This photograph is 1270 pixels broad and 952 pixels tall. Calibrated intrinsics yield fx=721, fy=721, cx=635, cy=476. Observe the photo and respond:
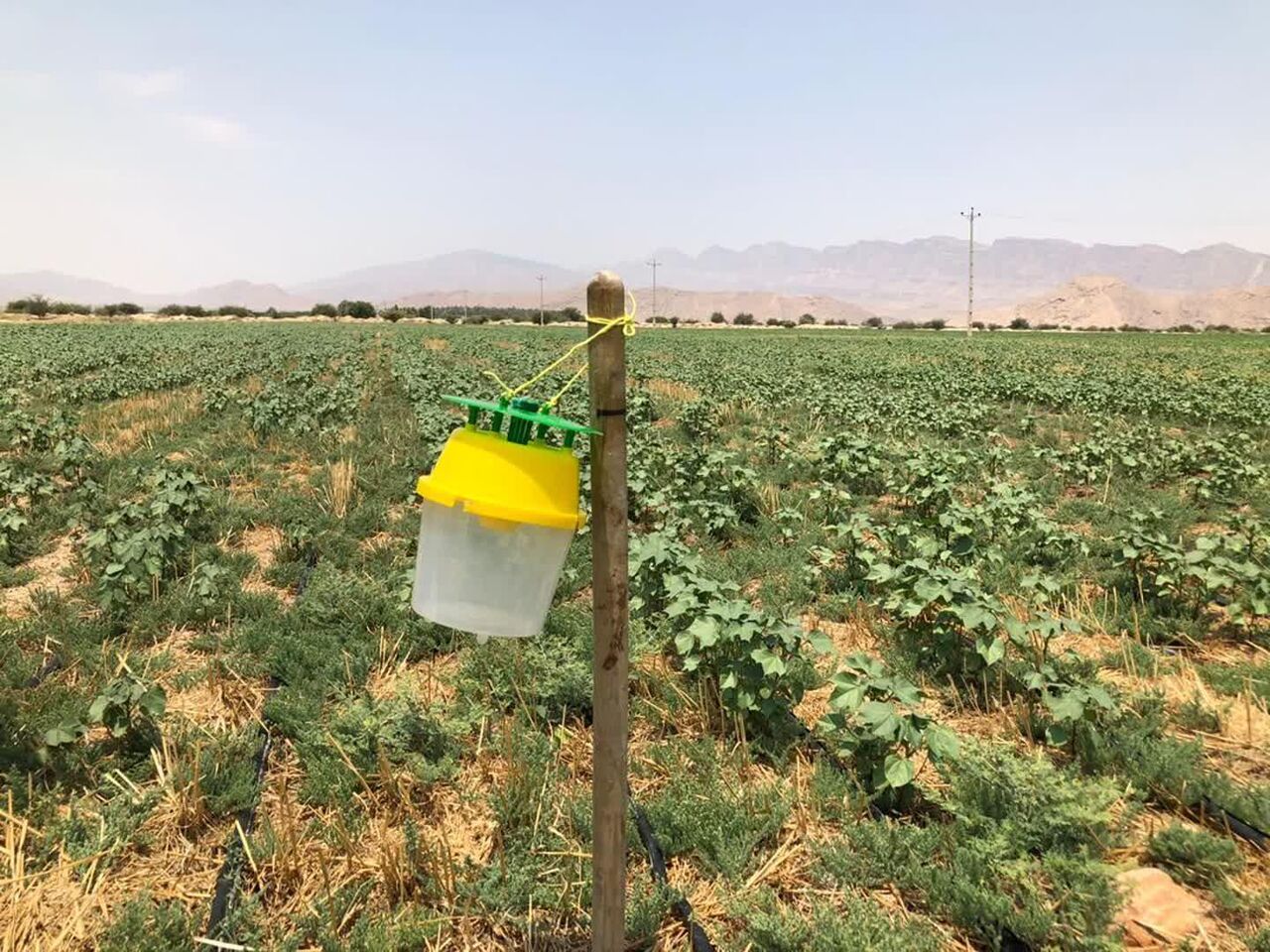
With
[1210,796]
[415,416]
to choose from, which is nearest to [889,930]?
[1210,796]

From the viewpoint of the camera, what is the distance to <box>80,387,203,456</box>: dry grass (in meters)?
10.2

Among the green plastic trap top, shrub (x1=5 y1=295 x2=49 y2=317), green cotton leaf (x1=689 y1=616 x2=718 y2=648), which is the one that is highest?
shrub (x1=5 y1=295 x2=49 y2=317)

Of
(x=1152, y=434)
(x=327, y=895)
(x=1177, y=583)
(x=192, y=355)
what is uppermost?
(x=192, y=355)

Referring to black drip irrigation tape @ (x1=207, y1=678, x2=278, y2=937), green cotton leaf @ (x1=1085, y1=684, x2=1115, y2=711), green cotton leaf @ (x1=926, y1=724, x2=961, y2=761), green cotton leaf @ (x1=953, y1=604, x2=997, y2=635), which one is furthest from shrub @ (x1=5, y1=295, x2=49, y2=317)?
green cotton leaf @ (x1=1085, y1=684, x2=1115, y2=711)

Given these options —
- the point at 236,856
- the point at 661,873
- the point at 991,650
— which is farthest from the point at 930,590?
the point at 236,856

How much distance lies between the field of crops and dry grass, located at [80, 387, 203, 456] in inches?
109

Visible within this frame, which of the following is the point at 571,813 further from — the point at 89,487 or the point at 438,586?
the point at 89,487

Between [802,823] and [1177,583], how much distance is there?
387cm

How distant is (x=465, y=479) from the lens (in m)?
1.62

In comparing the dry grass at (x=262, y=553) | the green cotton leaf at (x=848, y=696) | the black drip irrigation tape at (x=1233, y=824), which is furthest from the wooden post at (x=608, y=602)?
the dry grass at (x=262, y=553)

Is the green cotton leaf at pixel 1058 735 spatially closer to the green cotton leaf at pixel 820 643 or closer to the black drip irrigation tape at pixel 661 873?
the green cotton leaf at pixel 820 643

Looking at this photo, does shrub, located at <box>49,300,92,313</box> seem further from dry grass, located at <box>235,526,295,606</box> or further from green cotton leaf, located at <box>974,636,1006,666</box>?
green cotton leaf, located at <box>974,636,1006,666</box>

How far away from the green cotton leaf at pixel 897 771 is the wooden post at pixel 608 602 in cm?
137

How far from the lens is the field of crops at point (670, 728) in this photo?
2.64 meters
